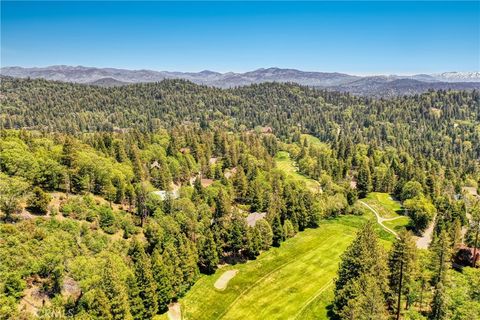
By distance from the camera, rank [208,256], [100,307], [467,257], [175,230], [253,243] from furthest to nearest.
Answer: [253,243]
[175,230]
[467,257]
[208,256]
[100,307]

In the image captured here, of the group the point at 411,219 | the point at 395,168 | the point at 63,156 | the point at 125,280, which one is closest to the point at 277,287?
the point at 125,280

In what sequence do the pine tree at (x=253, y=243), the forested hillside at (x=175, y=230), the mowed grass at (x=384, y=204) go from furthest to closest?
the mowed grass at (x=384, y=204)
the pine tree at (x=253, y=243)
the forested hillside at (x=175, y=230)

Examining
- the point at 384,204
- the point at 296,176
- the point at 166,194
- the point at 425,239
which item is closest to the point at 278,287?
the point at 166,194

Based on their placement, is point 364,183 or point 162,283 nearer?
point 162,283

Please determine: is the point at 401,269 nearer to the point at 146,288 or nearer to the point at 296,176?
the point at 146,288

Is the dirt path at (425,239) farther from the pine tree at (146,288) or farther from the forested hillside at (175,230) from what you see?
the pine tree at (146,288)

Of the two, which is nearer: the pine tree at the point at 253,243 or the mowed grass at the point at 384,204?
the pine tree at the point at 253,243

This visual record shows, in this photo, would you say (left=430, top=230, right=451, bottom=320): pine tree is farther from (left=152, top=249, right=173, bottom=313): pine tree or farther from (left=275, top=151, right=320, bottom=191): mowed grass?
(left=275, top=151, right=320, bottom=191): mowed grass

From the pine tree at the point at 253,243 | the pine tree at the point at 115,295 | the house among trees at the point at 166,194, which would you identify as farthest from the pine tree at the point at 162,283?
the house among trees at the point at 166,194
